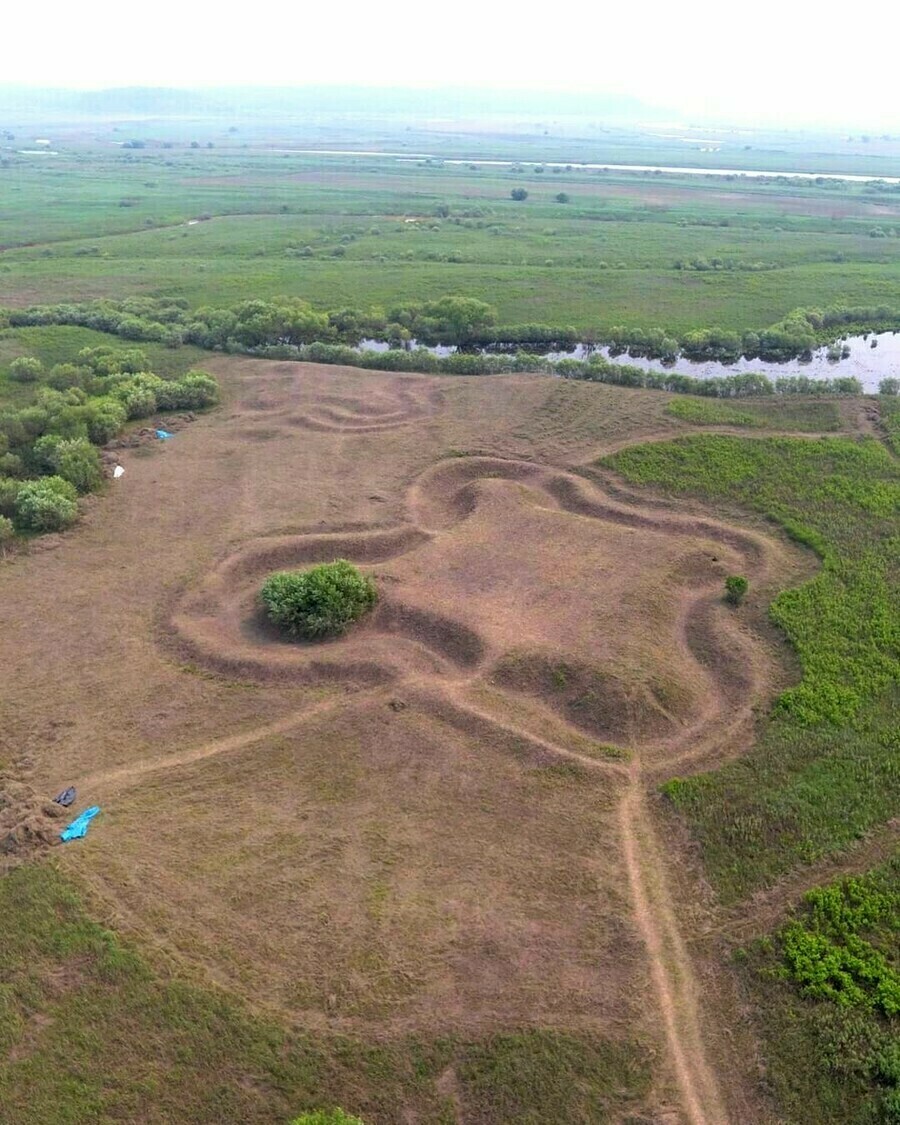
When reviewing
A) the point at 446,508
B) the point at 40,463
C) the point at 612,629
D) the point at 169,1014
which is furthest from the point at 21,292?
the point at 169,1014

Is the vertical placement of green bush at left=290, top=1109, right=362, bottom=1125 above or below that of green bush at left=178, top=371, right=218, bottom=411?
below

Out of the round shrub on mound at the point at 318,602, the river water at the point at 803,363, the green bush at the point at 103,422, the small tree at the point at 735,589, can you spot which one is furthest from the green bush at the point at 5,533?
the river water at the point at 803,363

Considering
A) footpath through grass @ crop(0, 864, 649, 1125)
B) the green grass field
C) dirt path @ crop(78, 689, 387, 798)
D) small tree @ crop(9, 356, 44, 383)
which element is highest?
the green grass field

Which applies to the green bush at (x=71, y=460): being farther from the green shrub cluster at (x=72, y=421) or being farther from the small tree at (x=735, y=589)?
the small tree at (x=735, y=589)

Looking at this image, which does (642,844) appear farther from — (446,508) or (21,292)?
(21,292)

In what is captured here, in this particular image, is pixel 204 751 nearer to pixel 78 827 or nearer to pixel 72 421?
pixel 78 827

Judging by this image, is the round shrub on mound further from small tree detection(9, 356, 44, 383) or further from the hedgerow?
the hedgerow

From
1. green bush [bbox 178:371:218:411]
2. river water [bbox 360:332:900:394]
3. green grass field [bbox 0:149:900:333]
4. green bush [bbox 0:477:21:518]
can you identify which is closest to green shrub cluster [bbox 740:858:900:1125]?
green bush [bbox 0:477:21:518]
